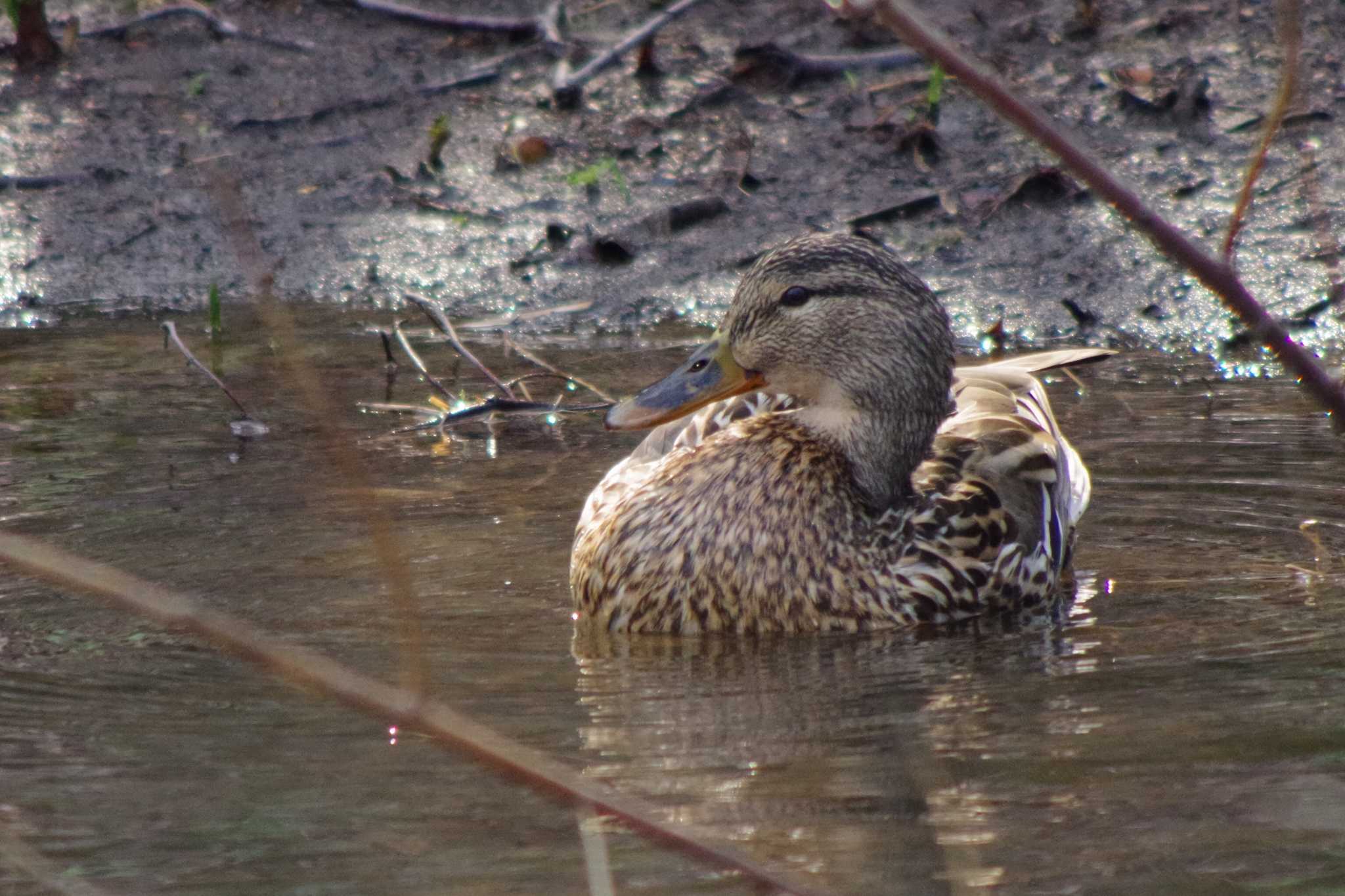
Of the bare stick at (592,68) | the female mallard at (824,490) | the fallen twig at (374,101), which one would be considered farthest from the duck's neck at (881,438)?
the fallen twig at (374,101)

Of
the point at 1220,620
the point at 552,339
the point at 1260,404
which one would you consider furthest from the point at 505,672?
the point at 552,339

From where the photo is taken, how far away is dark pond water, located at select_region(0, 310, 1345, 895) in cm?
329

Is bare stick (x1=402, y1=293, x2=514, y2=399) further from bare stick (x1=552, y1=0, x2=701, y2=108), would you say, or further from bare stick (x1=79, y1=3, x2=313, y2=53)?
bare stick (x1=79, y1=3, x2=313, y2=53)

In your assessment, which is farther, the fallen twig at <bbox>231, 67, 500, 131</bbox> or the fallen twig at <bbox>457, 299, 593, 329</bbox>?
the fallen twig at <bbox>231, 67, 500, 131</bbox>

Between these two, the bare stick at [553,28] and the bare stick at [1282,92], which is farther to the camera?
the bare stick at [553,28]

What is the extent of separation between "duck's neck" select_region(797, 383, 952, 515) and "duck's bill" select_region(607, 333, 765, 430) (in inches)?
11.2

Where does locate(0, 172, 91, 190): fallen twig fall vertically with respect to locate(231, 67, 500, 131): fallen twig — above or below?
below

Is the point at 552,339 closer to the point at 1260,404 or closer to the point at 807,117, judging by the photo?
the point at 807,117

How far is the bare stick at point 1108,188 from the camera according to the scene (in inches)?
50.3

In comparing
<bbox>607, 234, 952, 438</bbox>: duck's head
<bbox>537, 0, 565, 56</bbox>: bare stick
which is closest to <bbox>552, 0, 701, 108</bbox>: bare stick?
<bbox>537, 0, 565, 56</bbox>: bare stick

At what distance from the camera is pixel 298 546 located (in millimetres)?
5805

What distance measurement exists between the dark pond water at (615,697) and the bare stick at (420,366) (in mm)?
277

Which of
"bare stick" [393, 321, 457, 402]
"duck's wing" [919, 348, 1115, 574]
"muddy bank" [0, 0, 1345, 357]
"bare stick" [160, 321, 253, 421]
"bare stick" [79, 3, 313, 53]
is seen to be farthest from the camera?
"bare stick" [79, 3, 313, 53]

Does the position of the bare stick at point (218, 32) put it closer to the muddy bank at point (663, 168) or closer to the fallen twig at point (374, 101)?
the muddy bank at point (663, 168)
